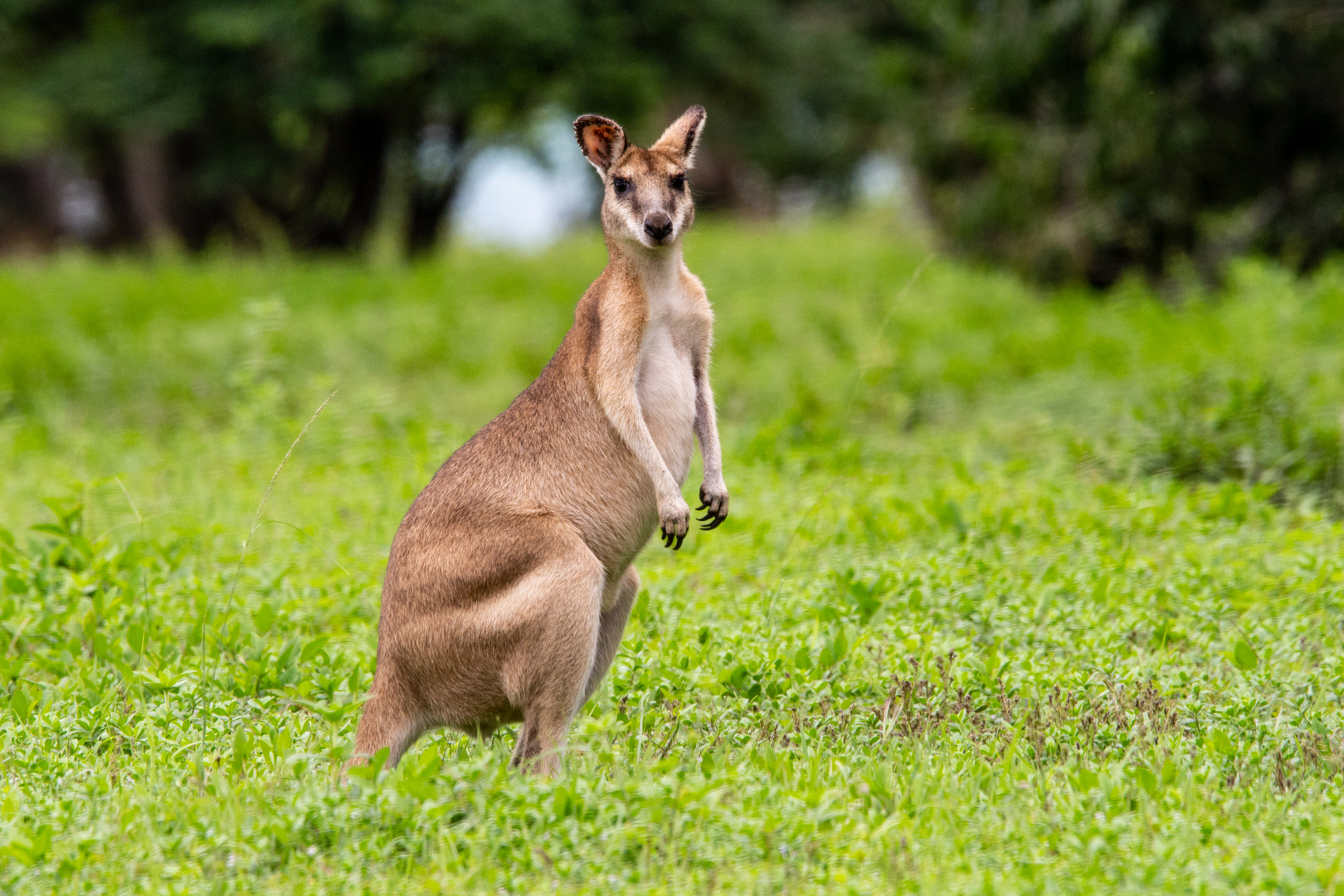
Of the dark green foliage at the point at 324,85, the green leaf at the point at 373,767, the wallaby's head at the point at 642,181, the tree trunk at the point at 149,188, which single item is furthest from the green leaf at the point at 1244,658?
the tree trunk at the point at 149,188

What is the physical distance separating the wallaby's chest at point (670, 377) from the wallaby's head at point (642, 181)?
210 mm

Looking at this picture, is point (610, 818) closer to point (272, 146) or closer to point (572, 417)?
point (572, 417)

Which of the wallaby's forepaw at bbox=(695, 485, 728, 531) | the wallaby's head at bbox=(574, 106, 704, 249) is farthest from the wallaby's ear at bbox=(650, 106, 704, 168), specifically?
the wallaby's forepaw at bbox=(695, 485, 728, 531)

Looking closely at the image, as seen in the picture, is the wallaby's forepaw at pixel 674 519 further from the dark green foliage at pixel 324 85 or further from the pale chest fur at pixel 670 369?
the dark green foliage at pixel 324 85

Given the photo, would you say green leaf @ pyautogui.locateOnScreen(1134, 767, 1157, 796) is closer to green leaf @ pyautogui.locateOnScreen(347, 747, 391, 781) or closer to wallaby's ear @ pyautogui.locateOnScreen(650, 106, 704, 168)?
green leaf @ pyautogui.locateOnScreen(347, 747, 391, 781)

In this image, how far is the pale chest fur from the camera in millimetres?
4293

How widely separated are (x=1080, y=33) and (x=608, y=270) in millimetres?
8877

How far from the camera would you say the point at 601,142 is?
436 cm

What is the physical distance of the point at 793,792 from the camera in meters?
3.57

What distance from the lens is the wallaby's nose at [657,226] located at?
4.14 meters

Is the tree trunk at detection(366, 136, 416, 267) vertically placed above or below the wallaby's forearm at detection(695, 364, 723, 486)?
below

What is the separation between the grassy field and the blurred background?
2.06m

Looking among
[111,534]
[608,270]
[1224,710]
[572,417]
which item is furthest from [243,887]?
[111,534]

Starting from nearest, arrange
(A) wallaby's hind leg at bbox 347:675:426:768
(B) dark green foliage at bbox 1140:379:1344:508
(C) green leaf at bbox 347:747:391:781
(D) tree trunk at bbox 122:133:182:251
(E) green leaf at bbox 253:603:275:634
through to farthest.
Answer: (C) green leaf at bbox 347:747:391:781 < (A) wallaby's hind leg at bbox 347:675:426:768 < (E) green leaf at bbox 253:603:275:634 < (B) dark green foliage at bbox 1140:379:1344:508 < (D) tree trunk at bbox 122:133:182:251
